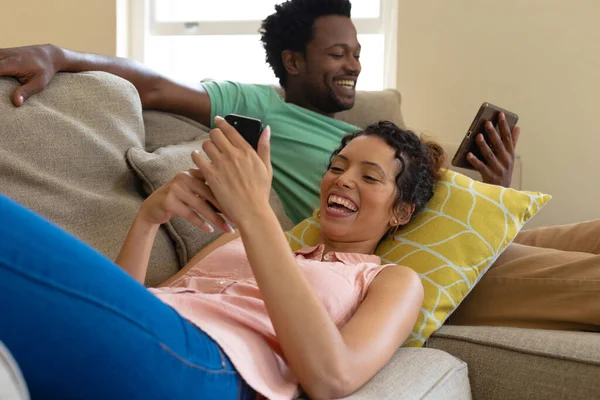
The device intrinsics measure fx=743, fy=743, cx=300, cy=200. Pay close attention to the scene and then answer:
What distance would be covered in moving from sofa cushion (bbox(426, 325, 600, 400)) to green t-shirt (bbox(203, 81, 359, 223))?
2.42 ft

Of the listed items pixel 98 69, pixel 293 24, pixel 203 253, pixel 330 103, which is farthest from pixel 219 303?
pixel 293 24

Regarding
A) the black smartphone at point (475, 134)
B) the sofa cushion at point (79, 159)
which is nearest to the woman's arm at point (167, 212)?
the sofa cushion at point (79, 159)

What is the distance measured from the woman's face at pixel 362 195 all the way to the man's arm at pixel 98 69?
0.63 meters

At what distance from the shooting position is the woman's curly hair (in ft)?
5.11

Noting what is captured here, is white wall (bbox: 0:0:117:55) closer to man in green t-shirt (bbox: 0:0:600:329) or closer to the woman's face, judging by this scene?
man in green t-shirt (bbox: 0:0:600:329)

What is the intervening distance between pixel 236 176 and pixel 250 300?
259 mm

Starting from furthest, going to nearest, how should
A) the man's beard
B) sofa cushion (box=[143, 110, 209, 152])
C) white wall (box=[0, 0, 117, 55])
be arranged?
white wall (box=[0, 0, 117, 55]) → the man's beard → sofa cushion (box=[143, 110, 209, 152])

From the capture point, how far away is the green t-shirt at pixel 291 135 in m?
2.01

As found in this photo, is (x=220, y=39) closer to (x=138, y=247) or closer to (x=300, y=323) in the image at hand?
(x=138, y=247)

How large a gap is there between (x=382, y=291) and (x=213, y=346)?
1.07ft

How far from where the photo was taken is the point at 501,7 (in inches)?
120

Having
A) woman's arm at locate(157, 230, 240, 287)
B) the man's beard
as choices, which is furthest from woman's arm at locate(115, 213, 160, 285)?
the man's beard

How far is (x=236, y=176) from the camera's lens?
40.5 inches

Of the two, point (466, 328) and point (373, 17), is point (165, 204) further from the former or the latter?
point (373, 17)
